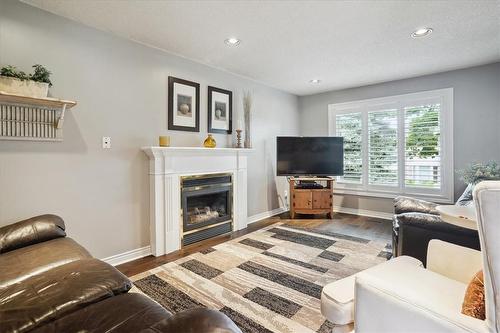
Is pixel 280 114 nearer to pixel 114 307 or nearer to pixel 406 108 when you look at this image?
pixel 406 108

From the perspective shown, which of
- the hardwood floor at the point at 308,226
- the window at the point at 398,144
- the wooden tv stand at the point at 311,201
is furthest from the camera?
the wooden tv stand at the point at 311,201

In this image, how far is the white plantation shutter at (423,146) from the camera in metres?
4.11

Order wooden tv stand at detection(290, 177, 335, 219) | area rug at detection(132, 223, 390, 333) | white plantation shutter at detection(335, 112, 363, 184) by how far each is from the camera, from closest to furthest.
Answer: area rug at detection(132, 223, 390, 333) < wooden tv stand at detection(290, 177, 335, 219) < white plantation shutter at detection(335, 112, 363, 184)

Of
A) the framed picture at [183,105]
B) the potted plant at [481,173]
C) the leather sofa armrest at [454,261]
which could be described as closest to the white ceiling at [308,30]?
the framed picture at [183,105]

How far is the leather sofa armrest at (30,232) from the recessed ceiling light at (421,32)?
3845 millimetres

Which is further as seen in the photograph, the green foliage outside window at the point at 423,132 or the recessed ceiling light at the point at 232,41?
the green foliage outside window at the point at 423,132

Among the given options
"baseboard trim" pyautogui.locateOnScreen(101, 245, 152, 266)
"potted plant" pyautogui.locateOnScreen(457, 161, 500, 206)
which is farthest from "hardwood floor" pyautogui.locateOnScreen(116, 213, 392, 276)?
"potted plant" pyautogui.locateOnScreen(457, 161, 500, 206)

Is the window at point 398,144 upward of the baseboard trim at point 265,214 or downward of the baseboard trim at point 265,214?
upward

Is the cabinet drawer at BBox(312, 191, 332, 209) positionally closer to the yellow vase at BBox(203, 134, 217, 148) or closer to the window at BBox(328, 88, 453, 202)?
the window at BBox(328, 88, 453, 202)

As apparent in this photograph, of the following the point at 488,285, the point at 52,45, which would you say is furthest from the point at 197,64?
the point at 488,285

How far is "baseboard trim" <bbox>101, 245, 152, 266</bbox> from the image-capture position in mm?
2721

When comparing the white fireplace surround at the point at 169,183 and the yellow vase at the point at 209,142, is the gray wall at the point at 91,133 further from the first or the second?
the yellow vase at the point at 209,142

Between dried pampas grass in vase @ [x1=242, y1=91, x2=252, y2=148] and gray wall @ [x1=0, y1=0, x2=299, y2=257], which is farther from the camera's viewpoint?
dried pampas grass in vase @ [x1=242, y1=91, x2=252, y2=148]

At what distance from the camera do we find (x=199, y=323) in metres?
0.74
